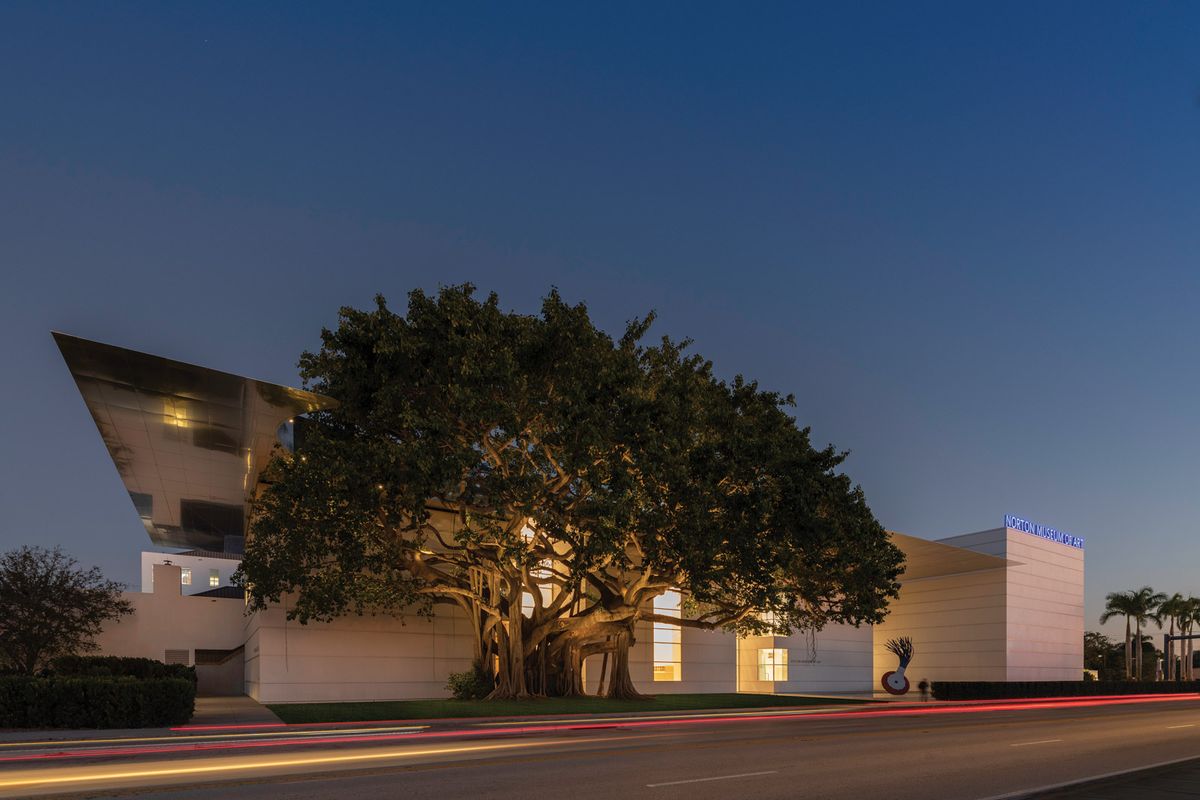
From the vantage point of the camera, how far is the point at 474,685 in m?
32.5

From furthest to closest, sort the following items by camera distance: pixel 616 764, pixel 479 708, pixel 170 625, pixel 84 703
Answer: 1. pixel 170 625
2. pixel 479 708
3. pixel 84 703
4. pixel 616 764

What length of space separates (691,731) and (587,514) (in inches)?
262

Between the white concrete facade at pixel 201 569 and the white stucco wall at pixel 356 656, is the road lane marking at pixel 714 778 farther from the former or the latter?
the white concrete facade at pixel 201 569

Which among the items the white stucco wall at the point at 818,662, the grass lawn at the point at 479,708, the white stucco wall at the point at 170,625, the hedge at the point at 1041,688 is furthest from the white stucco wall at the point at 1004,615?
the white stucco wall at the point at 170,625

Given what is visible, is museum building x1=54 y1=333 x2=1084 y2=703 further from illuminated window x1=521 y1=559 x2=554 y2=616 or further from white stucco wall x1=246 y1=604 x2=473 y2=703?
illuminated window x1=521 y1=559 x2=554 y2=616

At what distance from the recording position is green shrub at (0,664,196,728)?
67.3ft

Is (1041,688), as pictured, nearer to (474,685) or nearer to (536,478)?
(474,685)

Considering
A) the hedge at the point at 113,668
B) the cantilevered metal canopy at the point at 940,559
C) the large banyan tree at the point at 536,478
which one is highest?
the large banyan tree at the point at 536,478

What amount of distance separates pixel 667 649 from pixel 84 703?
27.3m

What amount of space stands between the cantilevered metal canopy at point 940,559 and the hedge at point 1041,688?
7691 millimetres

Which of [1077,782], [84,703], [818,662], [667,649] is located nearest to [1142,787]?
[1077,782]

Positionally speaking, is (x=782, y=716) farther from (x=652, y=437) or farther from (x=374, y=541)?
(x=374, y=541)

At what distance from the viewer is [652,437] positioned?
86.0 feet

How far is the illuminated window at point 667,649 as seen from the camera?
1689 inches
